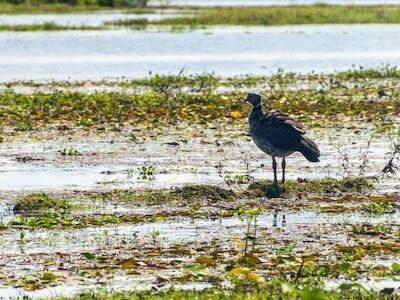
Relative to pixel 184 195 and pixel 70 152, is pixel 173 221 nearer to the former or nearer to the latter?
pixel 184 195

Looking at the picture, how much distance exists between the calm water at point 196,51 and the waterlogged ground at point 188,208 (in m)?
13.1

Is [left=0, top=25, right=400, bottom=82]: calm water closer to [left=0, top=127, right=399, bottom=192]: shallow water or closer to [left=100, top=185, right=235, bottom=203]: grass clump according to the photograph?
[left=0, top=127, right=399, bottom=192]: shallow water

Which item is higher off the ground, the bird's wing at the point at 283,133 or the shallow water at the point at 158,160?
the bird's wing at the point at 283,133

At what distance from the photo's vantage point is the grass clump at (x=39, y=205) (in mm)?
13578

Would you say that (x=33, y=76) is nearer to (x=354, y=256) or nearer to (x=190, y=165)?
(x=190, y=165)

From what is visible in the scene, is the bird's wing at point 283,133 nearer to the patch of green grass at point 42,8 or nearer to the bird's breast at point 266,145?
the bird's breast at point 266,145

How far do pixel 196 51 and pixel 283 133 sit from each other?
29.1 metres

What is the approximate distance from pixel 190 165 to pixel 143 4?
184 ft

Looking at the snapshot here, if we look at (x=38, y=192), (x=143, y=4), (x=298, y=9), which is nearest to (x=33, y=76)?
(x=38, y=192)

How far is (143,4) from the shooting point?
7225 centimetres

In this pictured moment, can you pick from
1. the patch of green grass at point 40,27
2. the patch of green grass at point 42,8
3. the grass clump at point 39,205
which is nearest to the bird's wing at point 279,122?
the grass clump at point 39,205

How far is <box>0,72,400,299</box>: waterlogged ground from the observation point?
10.3 m

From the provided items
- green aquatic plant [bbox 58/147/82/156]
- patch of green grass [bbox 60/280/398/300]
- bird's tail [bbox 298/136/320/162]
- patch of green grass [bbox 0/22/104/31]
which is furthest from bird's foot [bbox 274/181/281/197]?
patch of green grass [bbox 0/22/104/31]

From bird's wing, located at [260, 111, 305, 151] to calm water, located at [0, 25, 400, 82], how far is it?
17740 millimetres
